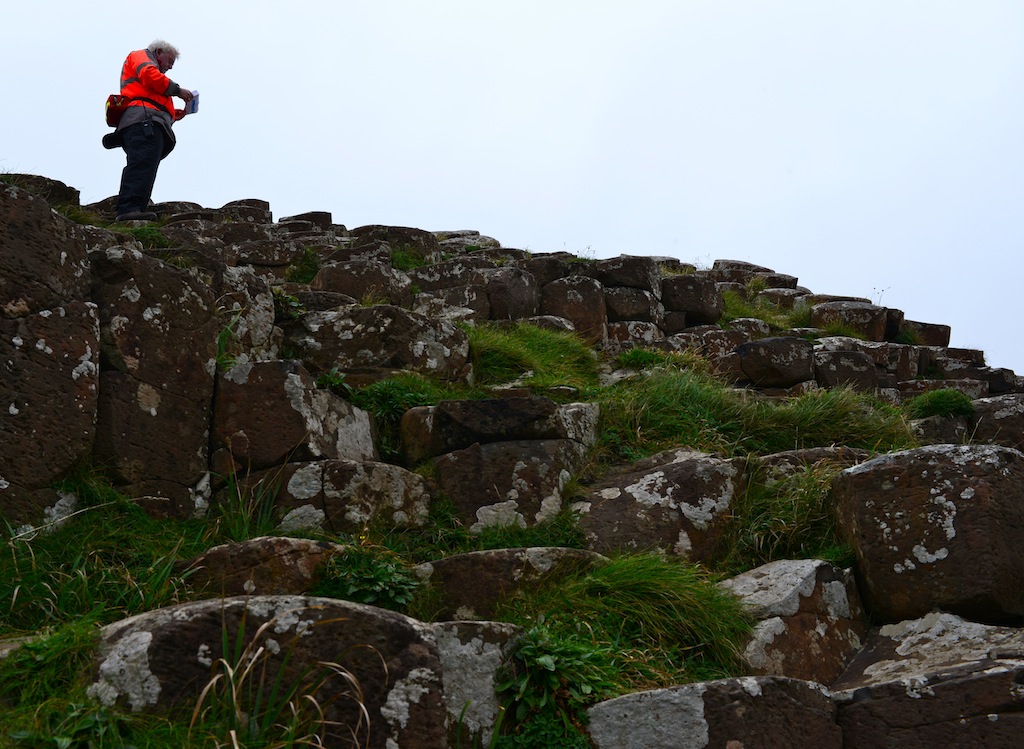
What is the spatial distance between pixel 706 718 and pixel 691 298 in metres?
9.52

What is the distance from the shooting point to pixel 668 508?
18.2 feet

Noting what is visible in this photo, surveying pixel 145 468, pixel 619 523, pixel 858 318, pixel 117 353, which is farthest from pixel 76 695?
pixel 858 318

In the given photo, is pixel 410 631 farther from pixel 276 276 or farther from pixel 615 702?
pixel 276 276

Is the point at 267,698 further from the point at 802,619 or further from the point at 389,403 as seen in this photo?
the point at 389,403

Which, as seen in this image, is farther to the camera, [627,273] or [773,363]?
[627,273]

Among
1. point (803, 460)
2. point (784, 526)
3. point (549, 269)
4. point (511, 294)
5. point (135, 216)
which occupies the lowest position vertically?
point (784, 526)

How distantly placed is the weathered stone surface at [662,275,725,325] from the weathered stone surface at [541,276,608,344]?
5.51ft

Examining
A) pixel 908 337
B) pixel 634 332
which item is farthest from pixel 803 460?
pixel 908 337

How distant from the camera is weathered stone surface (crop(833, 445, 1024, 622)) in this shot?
4.64m

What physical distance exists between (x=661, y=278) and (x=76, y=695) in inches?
419

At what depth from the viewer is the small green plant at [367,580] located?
167 inches

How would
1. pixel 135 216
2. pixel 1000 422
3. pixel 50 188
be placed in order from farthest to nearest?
pixel 135 216 → pixel 50 188 → pixel 1000 422

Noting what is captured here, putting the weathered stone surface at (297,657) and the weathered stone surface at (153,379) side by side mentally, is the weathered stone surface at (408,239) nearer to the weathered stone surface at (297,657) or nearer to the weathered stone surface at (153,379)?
the weathered stone surface at (153,379)

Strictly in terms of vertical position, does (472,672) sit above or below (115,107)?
below
